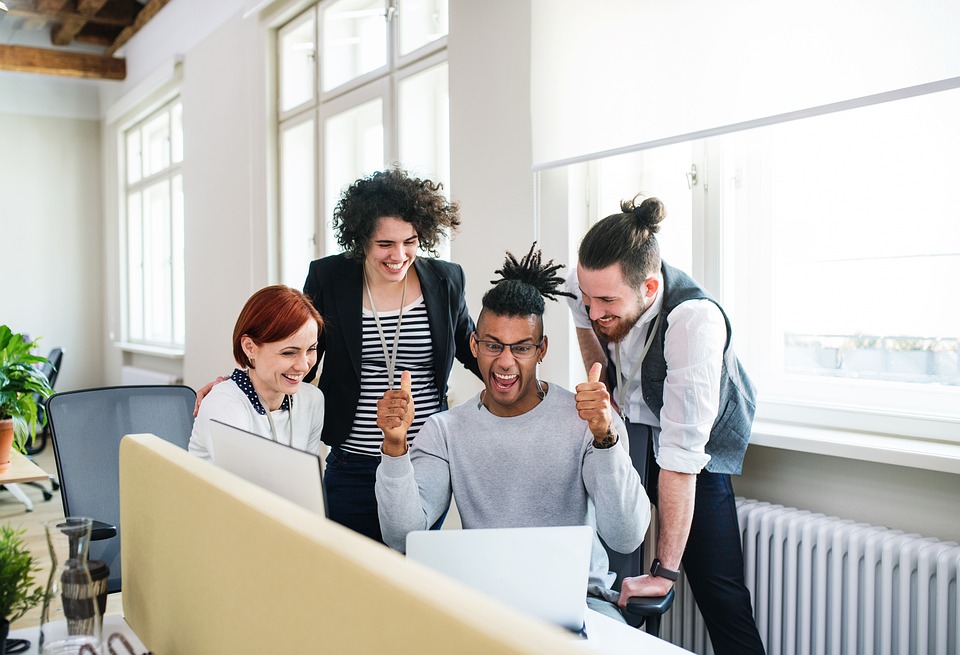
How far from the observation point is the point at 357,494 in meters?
2.20

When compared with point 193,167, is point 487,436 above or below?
below

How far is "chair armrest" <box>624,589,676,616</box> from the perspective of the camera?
165 centimetres

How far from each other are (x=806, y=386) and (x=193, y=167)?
4830 mm

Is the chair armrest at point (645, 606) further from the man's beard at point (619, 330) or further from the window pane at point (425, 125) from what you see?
the window pane at point (425, 125)

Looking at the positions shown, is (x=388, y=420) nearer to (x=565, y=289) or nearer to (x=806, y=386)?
(x=565, y=289)

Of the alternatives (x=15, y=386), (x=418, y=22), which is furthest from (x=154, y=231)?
(x=418, y=22)

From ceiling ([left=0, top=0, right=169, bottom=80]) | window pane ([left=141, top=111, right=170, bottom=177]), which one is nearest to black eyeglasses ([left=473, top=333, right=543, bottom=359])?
ceiling ([left=0, top=0, right=169, bottom=80])

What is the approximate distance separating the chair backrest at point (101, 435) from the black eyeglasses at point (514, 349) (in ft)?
4.44

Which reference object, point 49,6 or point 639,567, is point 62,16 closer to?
point 49,6

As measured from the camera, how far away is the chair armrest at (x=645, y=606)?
5.41 ft

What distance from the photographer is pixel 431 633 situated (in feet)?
2.28

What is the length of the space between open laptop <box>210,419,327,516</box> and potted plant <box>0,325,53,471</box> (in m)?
2.41

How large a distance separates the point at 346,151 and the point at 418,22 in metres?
0.91

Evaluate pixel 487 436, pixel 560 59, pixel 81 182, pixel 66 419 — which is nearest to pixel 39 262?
pixel 81 182
